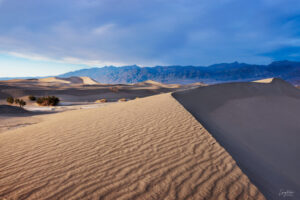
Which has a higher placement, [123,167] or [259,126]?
[123,167]

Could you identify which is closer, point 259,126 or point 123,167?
point 123,167

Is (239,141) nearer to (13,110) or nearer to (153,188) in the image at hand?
(153,188)

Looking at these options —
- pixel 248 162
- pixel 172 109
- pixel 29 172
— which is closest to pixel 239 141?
pixel 248 162

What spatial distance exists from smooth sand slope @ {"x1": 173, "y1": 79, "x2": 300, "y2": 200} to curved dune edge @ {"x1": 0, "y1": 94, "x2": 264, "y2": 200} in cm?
75

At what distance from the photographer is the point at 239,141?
5453 mm

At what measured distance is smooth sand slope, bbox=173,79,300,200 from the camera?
3.68 meters

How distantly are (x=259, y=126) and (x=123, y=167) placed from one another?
20.9 ft

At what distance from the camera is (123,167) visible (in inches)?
121

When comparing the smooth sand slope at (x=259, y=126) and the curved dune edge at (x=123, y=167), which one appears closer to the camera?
the curved dune edge at (x=123, y=167)

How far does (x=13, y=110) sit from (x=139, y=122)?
556 inches

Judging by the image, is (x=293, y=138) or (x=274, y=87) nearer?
(x=293, y=138)

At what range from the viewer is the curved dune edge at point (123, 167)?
2496 millimetres

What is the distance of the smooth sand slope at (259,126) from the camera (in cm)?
368

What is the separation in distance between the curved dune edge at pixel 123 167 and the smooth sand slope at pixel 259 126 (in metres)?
0.75
